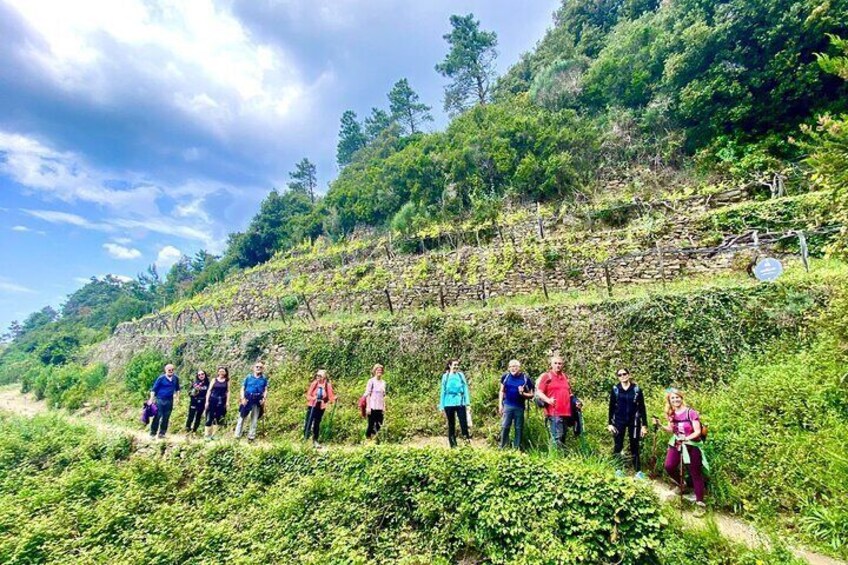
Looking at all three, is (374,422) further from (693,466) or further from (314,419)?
(693,466)

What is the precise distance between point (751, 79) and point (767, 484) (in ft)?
52.6

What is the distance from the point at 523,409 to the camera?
20.2 ft

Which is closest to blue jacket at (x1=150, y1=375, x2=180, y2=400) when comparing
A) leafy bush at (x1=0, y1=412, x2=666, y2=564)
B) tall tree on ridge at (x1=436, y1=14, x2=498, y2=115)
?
leafy bush at (x1=0, y1=412, x2=666, y2=564)

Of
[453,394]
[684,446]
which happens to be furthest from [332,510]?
[684,446]

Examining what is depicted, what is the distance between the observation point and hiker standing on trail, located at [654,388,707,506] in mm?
4719

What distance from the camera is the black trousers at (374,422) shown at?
734 centimetres

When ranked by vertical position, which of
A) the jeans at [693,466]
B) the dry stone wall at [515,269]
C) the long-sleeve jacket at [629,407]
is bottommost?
the jeans at [693,466]

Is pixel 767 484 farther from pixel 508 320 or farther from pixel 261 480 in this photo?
pixel 261 480

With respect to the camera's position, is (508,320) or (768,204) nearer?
(508,320)

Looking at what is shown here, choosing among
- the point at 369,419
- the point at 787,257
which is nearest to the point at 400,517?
the point at 369,419

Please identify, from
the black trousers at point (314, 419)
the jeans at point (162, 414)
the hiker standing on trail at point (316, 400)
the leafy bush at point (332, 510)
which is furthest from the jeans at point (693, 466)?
the jeans at point (162, 414)

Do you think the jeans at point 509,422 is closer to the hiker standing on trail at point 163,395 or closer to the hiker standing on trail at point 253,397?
the hiker standing on trail at point 253,397

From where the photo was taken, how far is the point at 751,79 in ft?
45.4

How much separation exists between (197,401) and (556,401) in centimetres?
840
